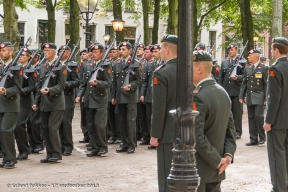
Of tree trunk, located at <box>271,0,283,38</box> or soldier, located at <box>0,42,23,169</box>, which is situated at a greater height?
tree trunk, located at <box>271,0,283,38</box>

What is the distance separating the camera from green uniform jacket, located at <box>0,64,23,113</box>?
12328mm

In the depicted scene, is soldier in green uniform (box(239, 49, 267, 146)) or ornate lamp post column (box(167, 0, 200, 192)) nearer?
ornate lamp post column (box(167, 0, 200, 192))

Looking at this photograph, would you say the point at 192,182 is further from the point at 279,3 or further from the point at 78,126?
the point at 279,3

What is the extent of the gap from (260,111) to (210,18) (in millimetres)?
31369

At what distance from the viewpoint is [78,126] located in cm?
2181

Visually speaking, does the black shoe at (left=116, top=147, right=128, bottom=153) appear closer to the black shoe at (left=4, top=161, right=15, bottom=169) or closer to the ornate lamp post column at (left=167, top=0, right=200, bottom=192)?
the black shoe at (left=4, top=161, right=15, bottom=169)

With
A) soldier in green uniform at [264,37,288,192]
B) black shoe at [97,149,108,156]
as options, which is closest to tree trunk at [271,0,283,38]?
black shoe at [97,149,108,156]

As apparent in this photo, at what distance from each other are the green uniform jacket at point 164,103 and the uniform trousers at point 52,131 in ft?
19.1

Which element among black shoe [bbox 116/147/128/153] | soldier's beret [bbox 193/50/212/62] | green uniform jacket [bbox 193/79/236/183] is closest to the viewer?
green uniform jacket [bbox 193/79/236/183]

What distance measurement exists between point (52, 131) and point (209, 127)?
7.02 m

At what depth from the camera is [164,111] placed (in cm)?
753

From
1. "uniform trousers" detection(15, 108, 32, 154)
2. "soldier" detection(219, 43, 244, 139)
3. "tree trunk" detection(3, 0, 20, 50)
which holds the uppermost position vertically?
"tree trunk" detection(3, 0, 20, 50)

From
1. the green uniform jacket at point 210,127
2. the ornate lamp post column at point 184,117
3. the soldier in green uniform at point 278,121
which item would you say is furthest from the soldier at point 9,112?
the ornate lamp post column at point 184,117

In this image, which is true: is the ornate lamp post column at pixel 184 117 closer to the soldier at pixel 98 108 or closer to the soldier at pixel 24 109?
the soldier at pixel 98 108
